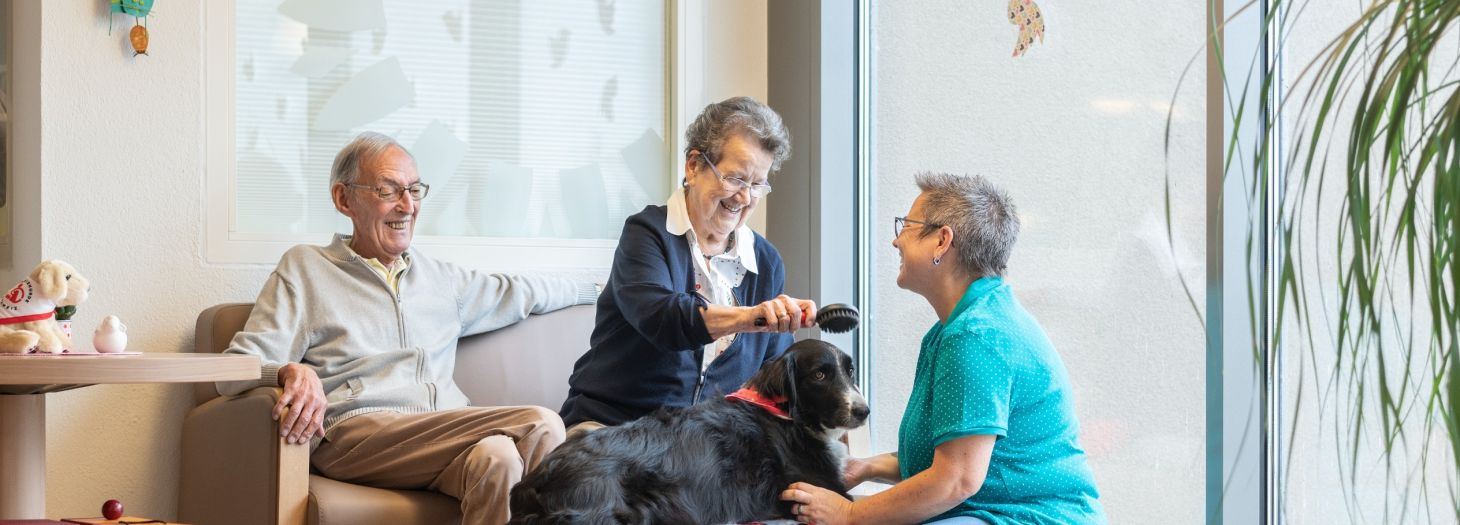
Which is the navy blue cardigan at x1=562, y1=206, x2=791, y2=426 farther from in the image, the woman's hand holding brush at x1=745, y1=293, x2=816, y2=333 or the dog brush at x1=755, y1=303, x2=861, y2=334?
the dog brush at x1=755, y1=303, x2=861, y2=334

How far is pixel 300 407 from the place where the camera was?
257cm

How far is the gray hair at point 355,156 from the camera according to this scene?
311cm

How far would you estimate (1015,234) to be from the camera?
2074mm

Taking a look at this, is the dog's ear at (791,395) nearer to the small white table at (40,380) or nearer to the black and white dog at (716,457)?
the black and white dog at (716,457)

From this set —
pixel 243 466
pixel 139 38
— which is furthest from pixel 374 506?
pixel 139 38

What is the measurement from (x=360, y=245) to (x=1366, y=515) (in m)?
2.31

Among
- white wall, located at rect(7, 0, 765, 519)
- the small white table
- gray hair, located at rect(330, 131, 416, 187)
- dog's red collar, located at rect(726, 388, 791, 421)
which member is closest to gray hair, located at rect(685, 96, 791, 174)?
dog's red collar, located at rect(726, 388, 791, 421)

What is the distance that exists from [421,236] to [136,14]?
0.93 metres

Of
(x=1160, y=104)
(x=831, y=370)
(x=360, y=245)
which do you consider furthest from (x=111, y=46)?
(x=1160, y=104)

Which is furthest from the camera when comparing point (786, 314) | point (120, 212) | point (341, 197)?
point (120, 212)

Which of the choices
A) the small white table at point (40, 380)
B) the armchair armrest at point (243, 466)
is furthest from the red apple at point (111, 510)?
the armchair armrest at point (243, 466)

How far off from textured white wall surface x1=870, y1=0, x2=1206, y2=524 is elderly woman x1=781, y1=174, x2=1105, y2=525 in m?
Answer: 0.58

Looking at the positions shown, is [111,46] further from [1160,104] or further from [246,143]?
[1160,104]

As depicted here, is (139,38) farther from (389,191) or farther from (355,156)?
(389,191)
